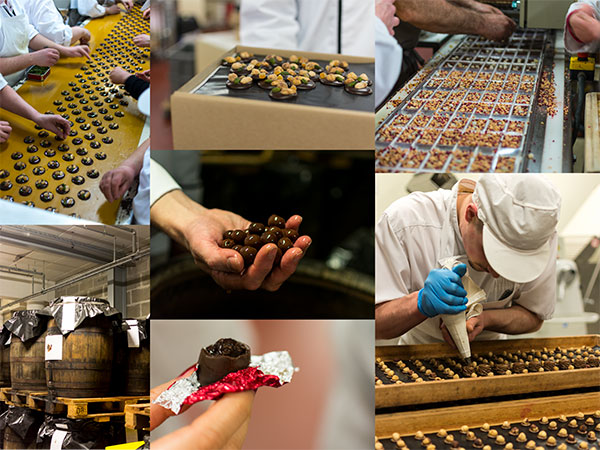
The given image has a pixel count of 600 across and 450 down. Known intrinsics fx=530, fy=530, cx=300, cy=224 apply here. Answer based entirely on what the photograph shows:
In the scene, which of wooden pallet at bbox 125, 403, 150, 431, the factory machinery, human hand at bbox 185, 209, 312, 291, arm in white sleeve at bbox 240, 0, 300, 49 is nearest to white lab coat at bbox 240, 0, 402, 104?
arm in white sleeve at bbox 240, 0, 300, 49

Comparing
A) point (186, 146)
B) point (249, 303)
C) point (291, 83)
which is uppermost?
point (291, 83)

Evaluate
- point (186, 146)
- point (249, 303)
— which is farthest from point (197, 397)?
point (186, 146)

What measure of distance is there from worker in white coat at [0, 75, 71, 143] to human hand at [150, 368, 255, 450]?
4.16ft

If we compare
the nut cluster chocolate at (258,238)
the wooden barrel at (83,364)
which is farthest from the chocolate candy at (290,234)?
the wooden barrel at (83,364)

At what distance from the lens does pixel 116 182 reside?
226cm

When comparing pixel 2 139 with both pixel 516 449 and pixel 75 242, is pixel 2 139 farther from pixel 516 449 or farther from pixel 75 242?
pixel 516 449

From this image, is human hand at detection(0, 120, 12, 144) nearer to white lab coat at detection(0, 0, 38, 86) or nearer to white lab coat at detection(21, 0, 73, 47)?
white lab coat at detection(0, 0, 38, 86)

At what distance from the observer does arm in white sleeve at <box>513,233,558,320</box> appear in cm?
232

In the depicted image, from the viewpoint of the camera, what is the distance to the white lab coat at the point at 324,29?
230cm

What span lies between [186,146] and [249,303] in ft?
2.41

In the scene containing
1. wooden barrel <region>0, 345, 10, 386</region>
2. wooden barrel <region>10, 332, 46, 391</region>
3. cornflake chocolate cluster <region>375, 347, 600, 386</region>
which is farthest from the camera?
wooden barrel <region>0, 345, 10, 386</region>

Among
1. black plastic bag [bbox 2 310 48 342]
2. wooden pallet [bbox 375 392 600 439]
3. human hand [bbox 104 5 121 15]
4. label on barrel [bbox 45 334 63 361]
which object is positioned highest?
human hand [bbox 104 5 121 15]

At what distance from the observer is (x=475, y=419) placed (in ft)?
7.20

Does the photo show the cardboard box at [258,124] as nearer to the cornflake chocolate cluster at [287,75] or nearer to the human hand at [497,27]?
the cornflake chocolate cluster at [287,75]
